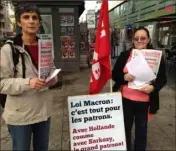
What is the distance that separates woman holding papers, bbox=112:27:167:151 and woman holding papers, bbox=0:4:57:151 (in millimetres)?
1121

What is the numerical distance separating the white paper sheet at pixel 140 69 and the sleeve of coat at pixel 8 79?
1.24 meters

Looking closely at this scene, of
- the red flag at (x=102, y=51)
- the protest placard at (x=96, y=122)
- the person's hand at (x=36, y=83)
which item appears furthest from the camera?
the red flag at (x=102, y=51)

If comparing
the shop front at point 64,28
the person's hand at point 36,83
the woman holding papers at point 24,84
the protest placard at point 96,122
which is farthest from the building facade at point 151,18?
the person's hand at point 36,83

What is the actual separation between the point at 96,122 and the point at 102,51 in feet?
2.53

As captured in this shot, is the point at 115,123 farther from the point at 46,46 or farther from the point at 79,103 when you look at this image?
the point at 46,46

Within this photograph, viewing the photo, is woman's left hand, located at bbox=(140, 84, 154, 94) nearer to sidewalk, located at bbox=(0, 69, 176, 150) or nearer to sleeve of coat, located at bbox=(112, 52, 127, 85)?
sleeve of coat, located at bbox=(112, 52, 127, 85)

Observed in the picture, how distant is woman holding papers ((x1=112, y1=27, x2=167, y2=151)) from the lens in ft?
10.5

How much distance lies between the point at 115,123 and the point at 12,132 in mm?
1074

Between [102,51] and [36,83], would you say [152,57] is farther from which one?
[36,83]

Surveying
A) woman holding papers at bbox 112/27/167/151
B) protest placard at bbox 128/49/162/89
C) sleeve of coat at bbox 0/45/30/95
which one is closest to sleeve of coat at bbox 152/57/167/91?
woman holding papers at bbox 112/27/167/151

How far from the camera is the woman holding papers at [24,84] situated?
7.58 ft

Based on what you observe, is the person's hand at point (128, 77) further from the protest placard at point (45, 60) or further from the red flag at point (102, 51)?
the protest placard at point (45, 60)

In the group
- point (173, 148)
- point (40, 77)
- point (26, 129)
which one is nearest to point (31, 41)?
point (40, 77)

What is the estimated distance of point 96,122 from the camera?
117 inches
